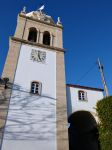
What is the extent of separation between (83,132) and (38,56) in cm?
953

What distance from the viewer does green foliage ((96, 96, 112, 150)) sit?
14.9 m

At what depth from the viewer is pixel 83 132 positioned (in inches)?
826

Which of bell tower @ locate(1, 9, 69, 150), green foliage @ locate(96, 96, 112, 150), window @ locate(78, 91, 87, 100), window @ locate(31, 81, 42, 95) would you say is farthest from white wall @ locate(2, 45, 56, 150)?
green foliage @ locate(96, 96, 112, 150)

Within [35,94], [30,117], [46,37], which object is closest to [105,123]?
[30,117]

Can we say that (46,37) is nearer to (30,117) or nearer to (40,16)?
(40,16)

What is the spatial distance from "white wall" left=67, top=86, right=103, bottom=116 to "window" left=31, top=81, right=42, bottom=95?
302 centimetres

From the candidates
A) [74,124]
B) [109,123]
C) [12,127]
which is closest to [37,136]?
[12,127]

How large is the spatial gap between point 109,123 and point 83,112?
3793mm

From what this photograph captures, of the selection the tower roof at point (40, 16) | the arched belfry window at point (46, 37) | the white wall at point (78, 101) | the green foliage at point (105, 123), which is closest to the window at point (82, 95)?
the white wall at point (78, 101)

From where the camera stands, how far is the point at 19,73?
17656 millimetres

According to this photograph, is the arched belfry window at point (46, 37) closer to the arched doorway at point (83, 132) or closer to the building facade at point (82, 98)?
the building facade at point (82, 98)

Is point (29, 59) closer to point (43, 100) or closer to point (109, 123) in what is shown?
point (43, 100)

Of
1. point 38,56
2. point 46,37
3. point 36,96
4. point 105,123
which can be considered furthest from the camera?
point 46,37

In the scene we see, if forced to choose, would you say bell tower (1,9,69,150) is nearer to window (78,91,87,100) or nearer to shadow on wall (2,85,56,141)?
shadow on wall (2,85,56,141)
